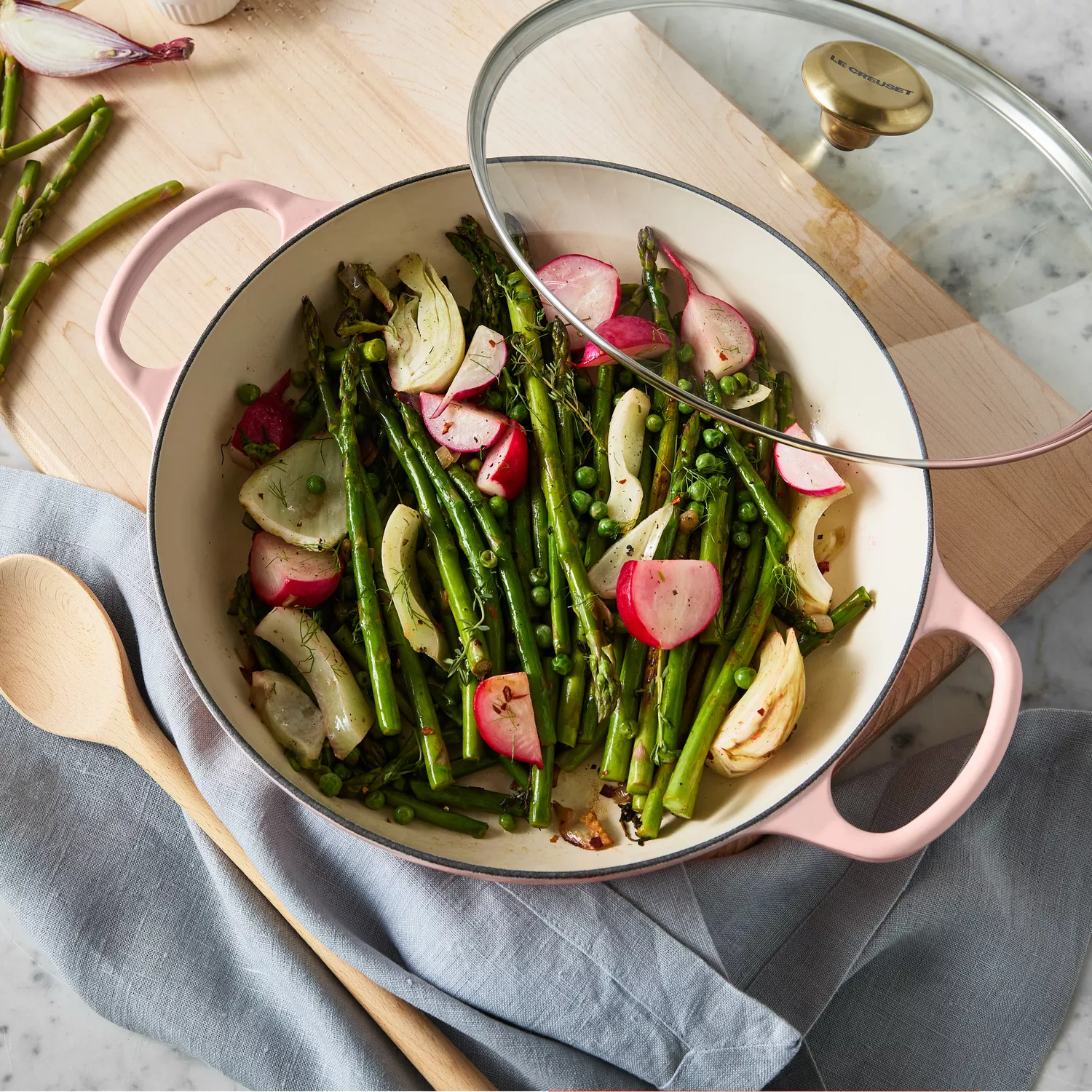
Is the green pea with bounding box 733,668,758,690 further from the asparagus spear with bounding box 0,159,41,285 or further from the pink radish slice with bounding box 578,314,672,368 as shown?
the asparagus spear with bounding box 0,159,41,285

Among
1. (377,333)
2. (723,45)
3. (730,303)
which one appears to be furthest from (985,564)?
(377,333)

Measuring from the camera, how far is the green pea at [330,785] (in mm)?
1775

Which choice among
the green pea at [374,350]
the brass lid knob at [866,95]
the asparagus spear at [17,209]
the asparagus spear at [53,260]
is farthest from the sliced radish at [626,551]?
the asparagus spear at [17,209]

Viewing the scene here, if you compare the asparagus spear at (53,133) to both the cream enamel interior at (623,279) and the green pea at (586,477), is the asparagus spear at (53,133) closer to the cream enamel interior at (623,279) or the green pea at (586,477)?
the cream enamel interior at (623,279)

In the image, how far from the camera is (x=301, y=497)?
6.55 feet

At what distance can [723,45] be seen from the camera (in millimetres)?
1898

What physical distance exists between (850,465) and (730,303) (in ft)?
1.44

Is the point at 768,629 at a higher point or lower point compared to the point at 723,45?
lower

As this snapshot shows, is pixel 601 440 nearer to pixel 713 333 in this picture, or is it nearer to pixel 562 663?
pixel 713 333

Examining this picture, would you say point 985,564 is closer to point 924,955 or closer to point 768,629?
point 768,629

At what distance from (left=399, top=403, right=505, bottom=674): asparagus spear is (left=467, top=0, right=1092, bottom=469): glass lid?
16.7 inches

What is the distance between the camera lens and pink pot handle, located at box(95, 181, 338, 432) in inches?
72.7

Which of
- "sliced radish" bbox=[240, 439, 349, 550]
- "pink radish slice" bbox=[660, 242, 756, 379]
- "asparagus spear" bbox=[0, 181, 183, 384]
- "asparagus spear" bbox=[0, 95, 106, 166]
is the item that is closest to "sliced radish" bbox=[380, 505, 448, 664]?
"sliced radish" bbox=[240, 439, 349, 550]

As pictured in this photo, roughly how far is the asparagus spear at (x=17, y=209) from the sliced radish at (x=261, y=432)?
75cm
